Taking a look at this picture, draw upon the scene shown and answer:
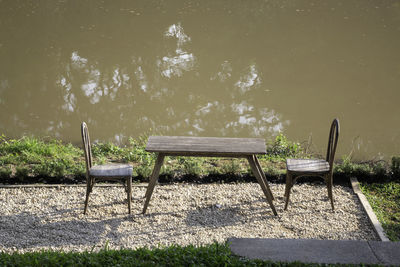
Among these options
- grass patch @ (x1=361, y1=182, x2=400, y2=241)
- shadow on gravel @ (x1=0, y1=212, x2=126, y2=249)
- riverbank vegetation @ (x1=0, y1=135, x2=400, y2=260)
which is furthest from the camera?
riverbank vegetation @ (x1=0, y1=135, x2=400, y2=260)

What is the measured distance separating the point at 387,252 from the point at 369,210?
1737 mm

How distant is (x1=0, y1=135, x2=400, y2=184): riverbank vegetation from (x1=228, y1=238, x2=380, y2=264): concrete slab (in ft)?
7.73

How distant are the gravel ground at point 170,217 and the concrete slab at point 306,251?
95 centimetres

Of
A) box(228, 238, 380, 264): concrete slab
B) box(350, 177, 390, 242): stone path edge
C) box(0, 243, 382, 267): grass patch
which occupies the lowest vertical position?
box(350, 177, 390, 242): stone path edge

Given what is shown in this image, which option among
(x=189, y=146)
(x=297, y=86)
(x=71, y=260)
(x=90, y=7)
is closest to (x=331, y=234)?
(x=189, y=146)

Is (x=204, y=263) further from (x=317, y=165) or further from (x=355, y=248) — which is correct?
(x=317, y=165)

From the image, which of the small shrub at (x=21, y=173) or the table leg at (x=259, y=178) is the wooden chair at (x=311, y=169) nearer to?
the table leg at (x=259, y=178)

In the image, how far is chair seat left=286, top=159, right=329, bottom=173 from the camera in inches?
223

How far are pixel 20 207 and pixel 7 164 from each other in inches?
55.5

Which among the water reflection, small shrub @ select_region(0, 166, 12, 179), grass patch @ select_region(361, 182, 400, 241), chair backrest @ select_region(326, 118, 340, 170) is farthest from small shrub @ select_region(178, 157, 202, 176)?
the water reflection

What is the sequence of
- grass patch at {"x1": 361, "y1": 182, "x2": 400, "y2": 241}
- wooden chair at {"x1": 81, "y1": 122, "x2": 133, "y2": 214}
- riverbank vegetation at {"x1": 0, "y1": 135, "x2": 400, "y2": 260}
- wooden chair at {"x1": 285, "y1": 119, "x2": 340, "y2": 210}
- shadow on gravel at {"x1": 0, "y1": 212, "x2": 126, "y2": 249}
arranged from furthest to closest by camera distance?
riverbank vegetation at {"x1": 0, "y1": 135, "x2": 400, "y2": 260}, wooden chair at {"x1": 285, "y1": 119, "x2": 340, "y2": 210}, wooden chair at {"x1": 81, "y1": 122, "x2": 133, "y2": 214}, grass patch at {"x1": 361, "y1": 182, "x2": 400, "y2": 241}, shadow on gravel at {"x1": 0, "y1": 212, "x2": 126, "y2": 249}

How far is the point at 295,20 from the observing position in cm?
1331

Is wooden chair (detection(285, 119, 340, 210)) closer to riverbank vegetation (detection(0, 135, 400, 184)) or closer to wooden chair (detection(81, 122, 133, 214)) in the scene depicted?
riverbank vegetation (detection(0, 135, 400, 184))

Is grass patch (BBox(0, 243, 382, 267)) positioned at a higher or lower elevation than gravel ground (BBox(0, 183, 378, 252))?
higher
